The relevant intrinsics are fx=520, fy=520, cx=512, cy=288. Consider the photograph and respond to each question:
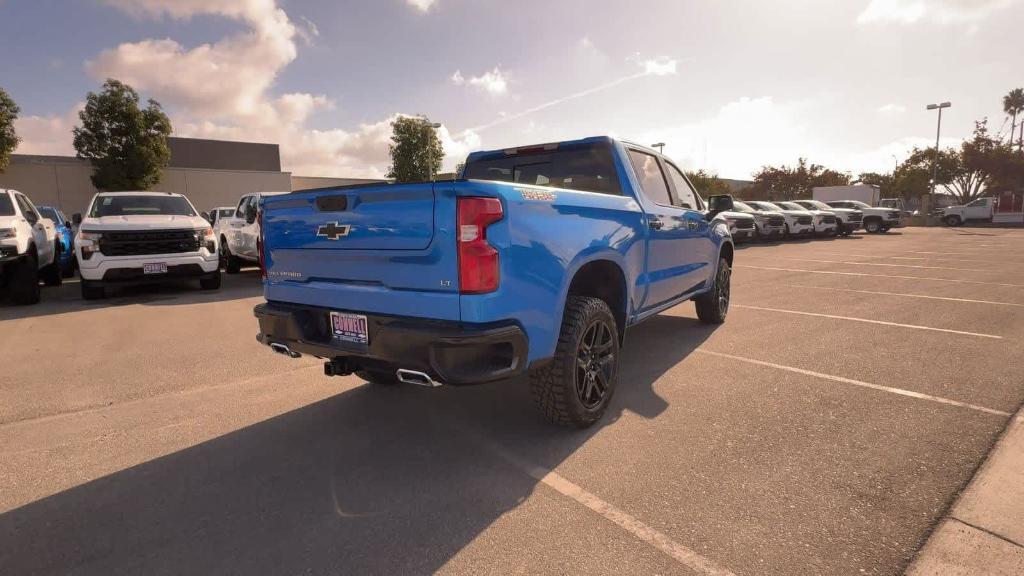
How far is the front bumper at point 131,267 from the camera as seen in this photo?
7.92 m

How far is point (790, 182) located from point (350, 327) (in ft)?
190

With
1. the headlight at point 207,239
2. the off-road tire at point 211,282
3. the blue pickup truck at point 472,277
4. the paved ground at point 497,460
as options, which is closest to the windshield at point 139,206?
the headlight at point 207,239

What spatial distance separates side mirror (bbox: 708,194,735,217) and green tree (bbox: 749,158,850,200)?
176ft

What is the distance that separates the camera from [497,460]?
2914 mm

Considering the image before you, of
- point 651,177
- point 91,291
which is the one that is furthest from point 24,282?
point 651,177

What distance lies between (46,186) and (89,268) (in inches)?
1395

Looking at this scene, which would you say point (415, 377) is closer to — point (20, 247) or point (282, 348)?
point (282, 348)

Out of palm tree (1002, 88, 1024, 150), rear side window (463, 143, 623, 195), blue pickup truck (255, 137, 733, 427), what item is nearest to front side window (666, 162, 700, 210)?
blue pickup truck (255, 137, 733, 427)

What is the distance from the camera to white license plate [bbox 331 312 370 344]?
2793 mm

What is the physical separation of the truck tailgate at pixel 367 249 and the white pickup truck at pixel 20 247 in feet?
22.8

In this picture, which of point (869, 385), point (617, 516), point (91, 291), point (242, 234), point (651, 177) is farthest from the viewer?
point (242, 234)

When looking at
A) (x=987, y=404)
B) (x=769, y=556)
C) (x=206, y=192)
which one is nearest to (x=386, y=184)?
(x=769, y=556)

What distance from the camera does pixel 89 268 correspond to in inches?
311

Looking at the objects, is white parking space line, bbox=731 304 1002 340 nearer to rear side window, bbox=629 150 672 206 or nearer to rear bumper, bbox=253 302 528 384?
rear side window, bbox=629 150 672 206
